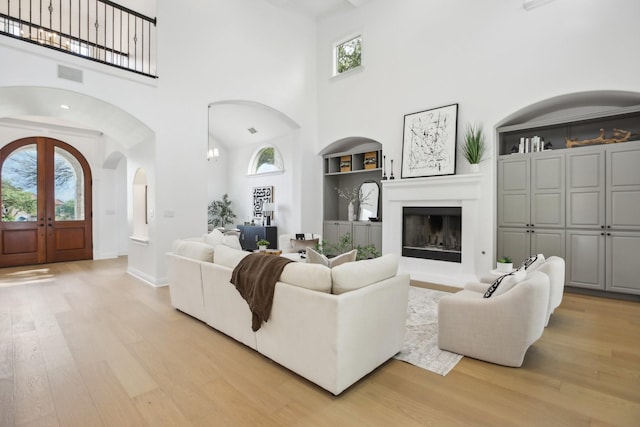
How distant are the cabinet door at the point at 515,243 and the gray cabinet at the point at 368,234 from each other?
222 cm

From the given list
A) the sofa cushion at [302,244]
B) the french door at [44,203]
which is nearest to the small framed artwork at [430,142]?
the sofa cushion at [302,244]

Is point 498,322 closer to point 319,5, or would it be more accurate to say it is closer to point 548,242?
point 548,242

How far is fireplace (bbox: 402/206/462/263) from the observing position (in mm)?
5426

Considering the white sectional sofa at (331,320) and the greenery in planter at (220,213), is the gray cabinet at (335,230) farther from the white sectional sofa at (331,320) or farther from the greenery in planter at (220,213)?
the white sectional sofa at (331,320)

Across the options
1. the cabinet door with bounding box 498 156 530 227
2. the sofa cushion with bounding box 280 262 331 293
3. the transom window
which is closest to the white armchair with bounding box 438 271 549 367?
the sofa cushion with bounding box 280 262 331 293

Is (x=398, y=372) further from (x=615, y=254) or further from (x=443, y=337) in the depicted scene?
(x=615, y=254)

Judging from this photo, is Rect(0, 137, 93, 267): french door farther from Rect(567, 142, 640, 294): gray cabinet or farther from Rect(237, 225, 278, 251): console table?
Rect(567, 142, 640, 294): gray cabinet

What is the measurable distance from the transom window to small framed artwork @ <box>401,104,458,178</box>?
2.04 m

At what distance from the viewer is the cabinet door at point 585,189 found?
429 centimetres

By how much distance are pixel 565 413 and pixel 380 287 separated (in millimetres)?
1308

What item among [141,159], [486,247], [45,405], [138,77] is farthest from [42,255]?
[486,247]

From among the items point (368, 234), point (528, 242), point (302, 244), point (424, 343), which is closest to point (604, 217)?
point (528, 242)

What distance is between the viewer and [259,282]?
2492mm

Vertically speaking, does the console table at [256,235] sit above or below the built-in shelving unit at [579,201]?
below
